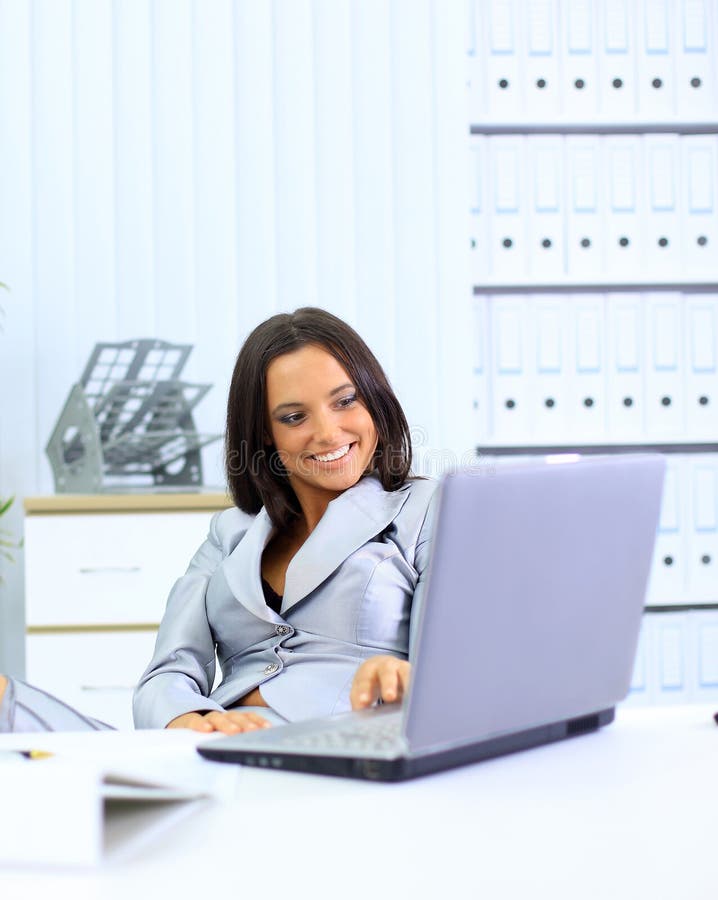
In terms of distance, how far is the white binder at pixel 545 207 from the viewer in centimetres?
245

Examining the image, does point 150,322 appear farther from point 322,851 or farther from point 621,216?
point 322,851

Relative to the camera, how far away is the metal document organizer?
223cm

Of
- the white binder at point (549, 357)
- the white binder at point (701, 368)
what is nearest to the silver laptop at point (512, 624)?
the white binder at point (549, 357)

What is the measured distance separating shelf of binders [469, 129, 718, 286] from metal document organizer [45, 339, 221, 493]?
→ 825 millimetres

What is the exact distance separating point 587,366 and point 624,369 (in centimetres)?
10

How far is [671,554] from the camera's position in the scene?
246 centimetres

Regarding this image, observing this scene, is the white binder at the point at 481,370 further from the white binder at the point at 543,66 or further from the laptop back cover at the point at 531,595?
the laptop back cover at the point at 531,595

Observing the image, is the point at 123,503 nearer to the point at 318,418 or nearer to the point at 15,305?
the point at 15,305

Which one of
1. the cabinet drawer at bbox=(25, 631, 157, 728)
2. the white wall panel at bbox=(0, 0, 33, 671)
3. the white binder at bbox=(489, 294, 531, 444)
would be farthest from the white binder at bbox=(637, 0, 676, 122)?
the cabinet drawer at bbox=(25, 631, 157, 728)

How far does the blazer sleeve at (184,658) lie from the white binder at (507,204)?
134 centimetres

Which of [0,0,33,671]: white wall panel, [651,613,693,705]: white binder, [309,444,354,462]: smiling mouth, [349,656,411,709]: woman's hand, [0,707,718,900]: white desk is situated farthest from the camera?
[0,0,33,671]: white wall panel

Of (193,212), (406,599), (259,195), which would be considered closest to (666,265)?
(259,195)

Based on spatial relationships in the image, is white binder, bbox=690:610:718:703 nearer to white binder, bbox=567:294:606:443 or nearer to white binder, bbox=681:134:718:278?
white binder, bbox=567:294:606:443

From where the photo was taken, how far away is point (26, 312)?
255 cm
